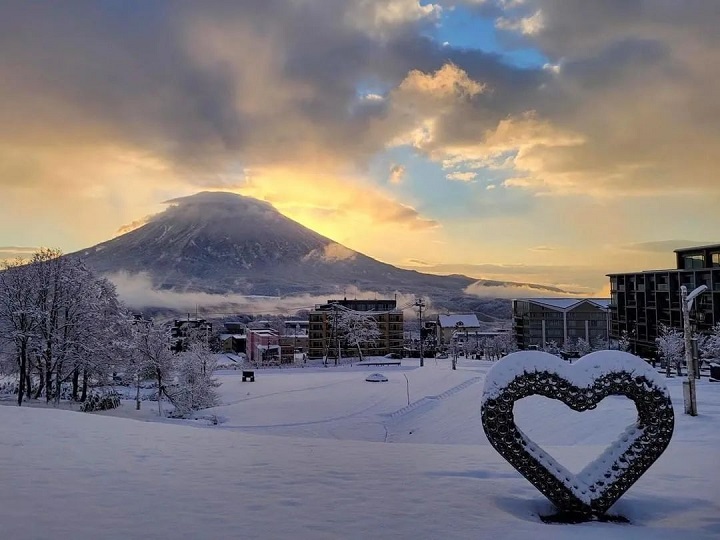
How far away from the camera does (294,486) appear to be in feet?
25.7

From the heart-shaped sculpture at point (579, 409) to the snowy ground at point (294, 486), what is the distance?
17.8 inches

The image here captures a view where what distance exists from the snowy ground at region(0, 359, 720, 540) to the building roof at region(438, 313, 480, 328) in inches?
3213

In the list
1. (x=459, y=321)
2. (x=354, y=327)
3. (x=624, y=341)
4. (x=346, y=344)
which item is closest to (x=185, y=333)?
(x=346, y=344)

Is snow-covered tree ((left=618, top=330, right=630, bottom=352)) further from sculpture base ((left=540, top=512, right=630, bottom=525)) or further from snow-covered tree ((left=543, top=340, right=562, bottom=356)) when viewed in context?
sculpture base ((left=540, top=512, right=630, bottom=525))

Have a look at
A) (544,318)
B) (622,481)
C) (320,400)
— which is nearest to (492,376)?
(622,481)

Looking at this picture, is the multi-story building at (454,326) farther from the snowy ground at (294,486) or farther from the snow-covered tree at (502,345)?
the snowy ground at (294,486)

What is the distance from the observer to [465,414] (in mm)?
24938

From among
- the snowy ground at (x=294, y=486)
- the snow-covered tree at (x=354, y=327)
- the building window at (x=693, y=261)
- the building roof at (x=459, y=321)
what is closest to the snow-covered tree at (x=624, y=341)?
the building window at (x=693, y=261)

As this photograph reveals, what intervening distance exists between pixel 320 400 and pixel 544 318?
50.0m

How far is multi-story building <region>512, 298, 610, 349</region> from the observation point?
7488cm

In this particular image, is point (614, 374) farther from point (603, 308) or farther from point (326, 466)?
point (603, 308)

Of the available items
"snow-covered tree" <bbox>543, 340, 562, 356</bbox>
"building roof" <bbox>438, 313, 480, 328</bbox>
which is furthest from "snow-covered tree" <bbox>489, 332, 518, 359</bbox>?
"building roof" <bbox>438, 313, 480, 328</bbox>

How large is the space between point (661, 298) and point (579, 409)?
183ft

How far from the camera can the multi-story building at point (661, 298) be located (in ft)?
159
